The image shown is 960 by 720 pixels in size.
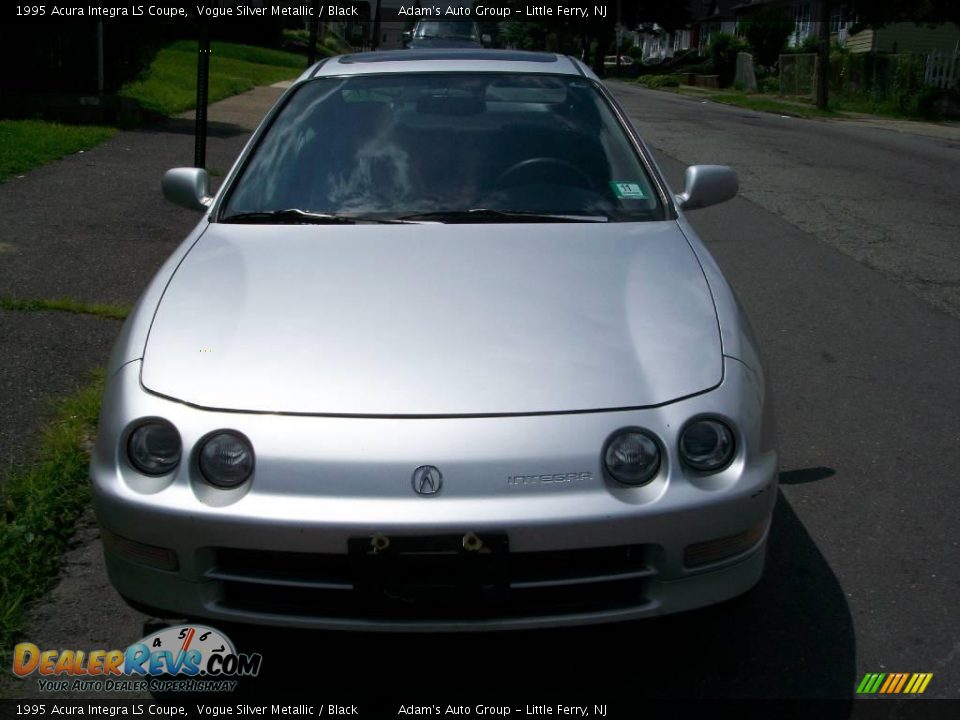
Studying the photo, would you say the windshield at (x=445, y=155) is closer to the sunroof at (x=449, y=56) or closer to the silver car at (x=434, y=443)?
the sunroof at (x=449, y=56)

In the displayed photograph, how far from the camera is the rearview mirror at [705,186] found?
4.29m

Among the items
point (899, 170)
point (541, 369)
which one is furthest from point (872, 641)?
point (899, 170)

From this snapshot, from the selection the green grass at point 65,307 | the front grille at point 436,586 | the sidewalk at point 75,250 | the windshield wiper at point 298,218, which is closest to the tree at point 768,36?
the sidewalk at point 75,250

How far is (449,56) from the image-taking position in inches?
186

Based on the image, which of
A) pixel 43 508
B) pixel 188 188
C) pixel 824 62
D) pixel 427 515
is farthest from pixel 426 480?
pixel 824 62

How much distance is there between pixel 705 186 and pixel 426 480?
7.60ft

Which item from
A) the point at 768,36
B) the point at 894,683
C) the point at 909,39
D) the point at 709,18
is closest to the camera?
the point at 894,683

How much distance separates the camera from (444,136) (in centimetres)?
409

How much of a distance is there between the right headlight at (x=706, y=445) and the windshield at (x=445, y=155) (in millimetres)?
1261

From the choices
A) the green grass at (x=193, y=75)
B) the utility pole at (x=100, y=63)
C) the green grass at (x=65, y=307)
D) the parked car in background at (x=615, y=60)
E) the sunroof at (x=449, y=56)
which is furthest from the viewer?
the parked car in background at (x=615, y=60)

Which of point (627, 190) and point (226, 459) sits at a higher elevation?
point (627, 190)

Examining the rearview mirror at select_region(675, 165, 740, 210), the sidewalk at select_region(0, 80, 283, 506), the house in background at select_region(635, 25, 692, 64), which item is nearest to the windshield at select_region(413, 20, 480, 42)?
the sidewalk at select_region(0, 80, 283, 506)

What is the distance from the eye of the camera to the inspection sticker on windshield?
12.6ft

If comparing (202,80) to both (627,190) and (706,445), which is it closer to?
(627,190)
